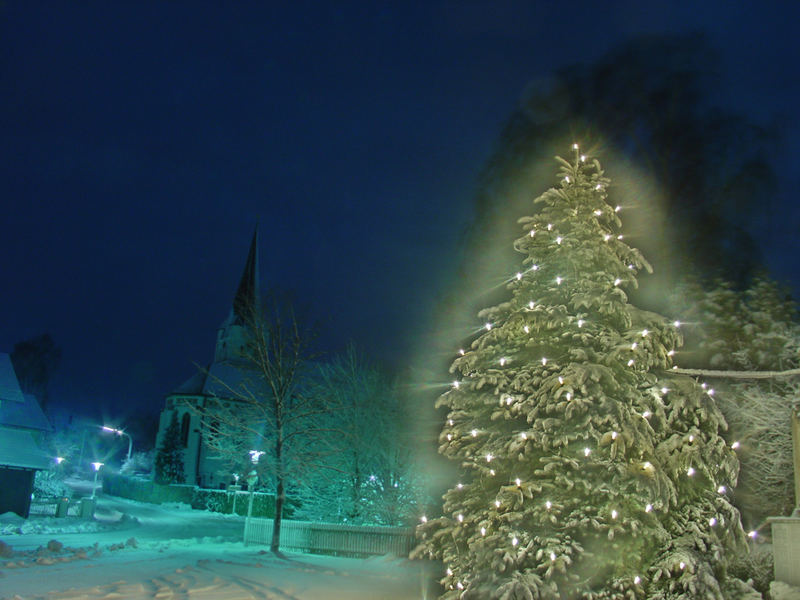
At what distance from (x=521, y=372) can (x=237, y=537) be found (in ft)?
65.5

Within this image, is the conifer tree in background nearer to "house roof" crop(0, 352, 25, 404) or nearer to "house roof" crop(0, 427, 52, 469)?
"house roof" crop(0, 352, 25, 404)

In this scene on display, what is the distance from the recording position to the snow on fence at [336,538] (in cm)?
2002

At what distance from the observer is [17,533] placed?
24500 mm

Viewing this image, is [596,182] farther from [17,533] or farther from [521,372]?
[17,533]

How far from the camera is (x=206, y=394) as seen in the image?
7106cm

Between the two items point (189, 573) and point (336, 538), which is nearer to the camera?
point (189, 573)

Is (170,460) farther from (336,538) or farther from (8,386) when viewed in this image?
(336,538)

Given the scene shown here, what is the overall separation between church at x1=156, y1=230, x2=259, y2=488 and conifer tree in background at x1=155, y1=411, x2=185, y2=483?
6.61ft

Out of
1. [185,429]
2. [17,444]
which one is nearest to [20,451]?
[17,444]

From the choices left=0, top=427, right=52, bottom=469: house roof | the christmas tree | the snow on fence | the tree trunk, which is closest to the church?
left=0, top=427, right=52, bottom=469: house roof

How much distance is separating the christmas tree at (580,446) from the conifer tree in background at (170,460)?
56293 millimetres

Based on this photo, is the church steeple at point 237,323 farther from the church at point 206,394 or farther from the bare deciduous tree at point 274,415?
the bare deciduous tree at point 274,415

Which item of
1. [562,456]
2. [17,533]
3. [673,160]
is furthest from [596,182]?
[17,533]

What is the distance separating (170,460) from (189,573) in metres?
51.3
